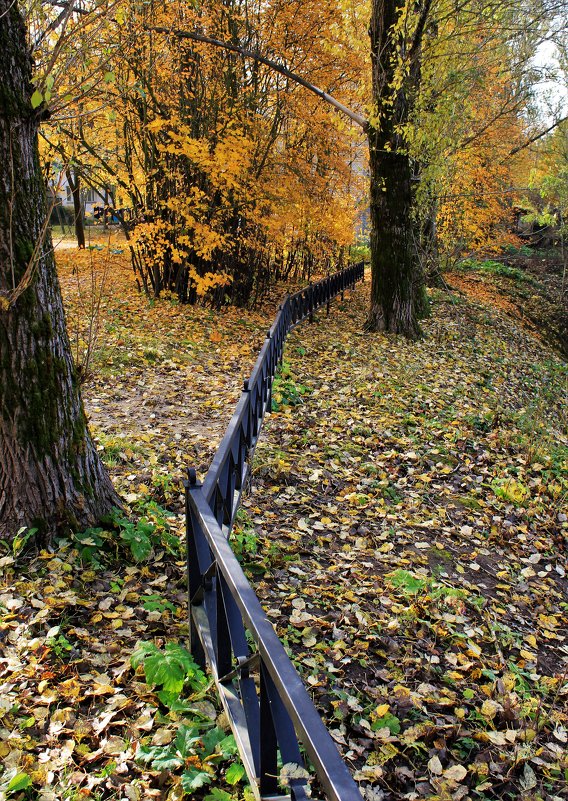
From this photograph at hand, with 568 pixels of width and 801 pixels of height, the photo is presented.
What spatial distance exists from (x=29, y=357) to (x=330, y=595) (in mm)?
2866

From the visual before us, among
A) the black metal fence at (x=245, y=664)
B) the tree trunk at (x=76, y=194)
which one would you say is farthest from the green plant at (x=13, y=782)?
the tree trunk at (x=76, y=194)

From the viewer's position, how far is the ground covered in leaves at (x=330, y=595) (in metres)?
2.78

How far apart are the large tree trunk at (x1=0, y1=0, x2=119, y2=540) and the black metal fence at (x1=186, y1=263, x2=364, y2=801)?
1071 millimetres

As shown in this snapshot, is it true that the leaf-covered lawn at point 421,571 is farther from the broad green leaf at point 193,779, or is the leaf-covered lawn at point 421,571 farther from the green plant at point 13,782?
the green plant at point 13,782

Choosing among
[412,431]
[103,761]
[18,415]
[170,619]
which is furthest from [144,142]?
[103,761]

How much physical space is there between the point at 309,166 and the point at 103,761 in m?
14.5

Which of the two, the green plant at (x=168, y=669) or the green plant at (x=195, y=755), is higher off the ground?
the green plant at (x=168, y=669)

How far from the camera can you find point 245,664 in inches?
88.7

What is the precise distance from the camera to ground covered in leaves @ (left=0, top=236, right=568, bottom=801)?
9.11 feet

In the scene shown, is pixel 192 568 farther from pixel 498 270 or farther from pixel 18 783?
pixel 498 270

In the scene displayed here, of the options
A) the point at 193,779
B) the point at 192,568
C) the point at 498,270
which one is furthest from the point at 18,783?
the point at 498,270

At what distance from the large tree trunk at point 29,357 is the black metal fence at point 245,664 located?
3.51 ft

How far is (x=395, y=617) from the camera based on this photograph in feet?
14.6

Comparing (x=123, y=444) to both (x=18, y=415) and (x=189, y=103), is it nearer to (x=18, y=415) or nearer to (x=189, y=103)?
(x=18, y=415)
